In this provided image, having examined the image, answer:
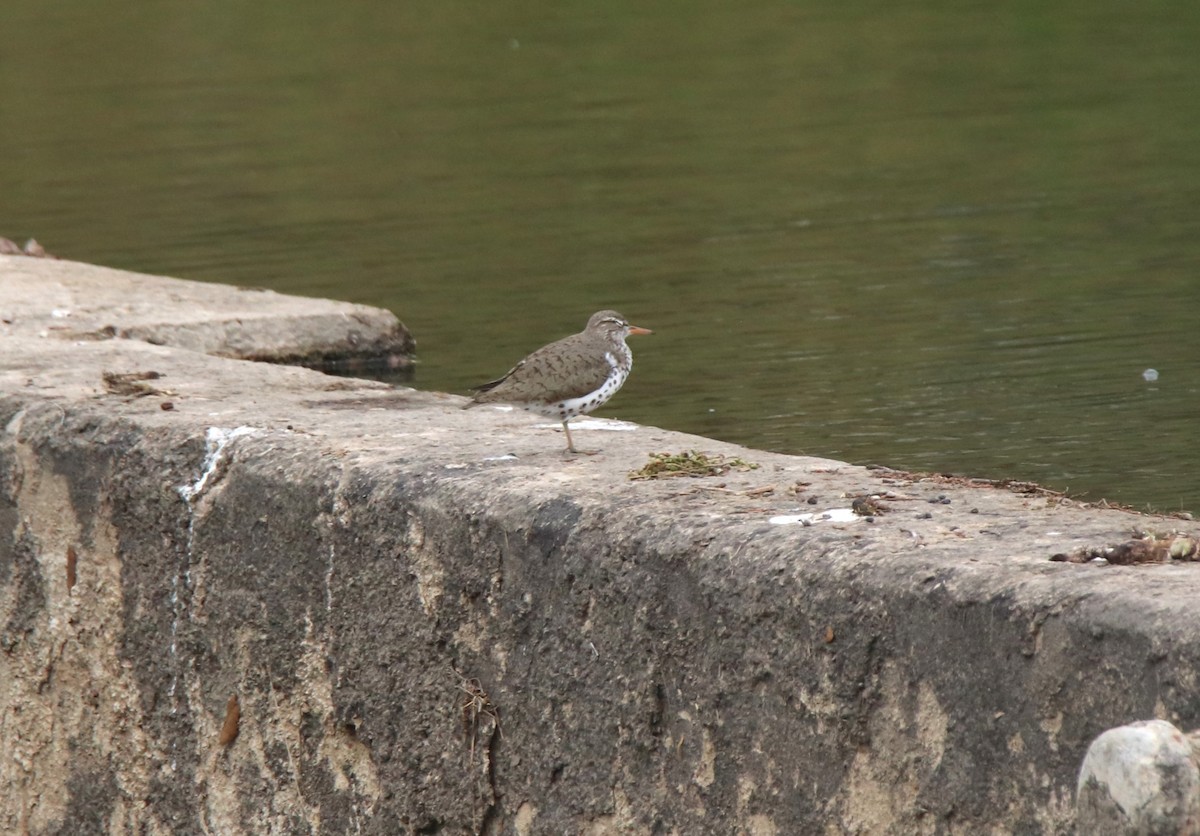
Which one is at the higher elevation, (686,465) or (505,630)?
(686,465)

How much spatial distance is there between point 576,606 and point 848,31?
69.4 feet

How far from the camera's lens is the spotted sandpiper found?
632 cm

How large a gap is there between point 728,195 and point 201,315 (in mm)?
6621

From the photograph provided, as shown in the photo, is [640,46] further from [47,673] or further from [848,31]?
[47,673]

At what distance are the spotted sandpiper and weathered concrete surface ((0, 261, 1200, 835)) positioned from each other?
0.34ft

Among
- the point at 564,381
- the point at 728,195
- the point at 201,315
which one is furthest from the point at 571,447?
the point at 728,195

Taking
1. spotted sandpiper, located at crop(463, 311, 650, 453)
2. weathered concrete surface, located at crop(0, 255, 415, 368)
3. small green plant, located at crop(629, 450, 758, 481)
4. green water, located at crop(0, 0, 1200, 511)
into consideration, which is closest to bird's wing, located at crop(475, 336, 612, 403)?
spotted sandpiper, located at crop(463, 311, 650, 453)

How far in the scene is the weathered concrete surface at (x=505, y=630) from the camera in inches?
167

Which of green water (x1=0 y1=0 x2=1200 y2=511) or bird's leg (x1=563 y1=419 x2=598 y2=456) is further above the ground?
green water (x1=0 y1=0 x2=1200 y2=511)

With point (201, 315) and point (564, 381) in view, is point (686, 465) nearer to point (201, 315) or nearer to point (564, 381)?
point (564, 381)

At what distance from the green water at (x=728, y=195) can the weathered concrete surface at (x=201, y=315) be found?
0.57m

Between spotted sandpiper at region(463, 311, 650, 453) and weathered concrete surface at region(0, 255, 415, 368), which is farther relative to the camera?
weathered concrete surface at region(0, 255, 415, 368)

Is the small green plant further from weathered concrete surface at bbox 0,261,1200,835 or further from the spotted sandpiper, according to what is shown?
the spotted sandpiper

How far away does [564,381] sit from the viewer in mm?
6336
